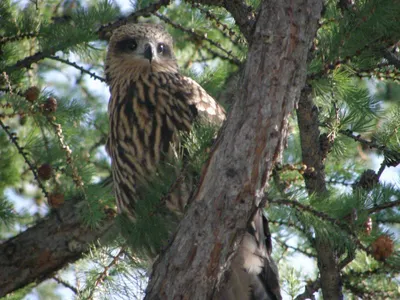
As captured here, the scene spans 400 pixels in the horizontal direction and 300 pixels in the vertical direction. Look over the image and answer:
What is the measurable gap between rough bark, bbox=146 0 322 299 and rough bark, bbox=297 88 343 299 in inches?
27.6

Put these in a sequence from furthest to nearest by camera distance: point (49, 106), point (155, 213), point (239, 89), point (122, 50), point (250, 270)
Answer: point (122, 50) → point (49, 106) → point (250, 270) → point (155, 213) → point (239, 89)

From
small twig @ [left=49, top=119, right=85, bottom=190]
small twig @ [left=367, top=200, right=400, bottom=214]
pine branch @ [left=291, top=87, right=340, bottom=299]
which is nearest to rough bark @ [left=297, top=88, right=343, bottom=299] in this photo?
pine branch @ [left=291, top=87, right=340, bottom=299]

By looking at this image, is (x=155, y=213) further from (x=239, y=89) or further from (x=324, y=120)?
(x=324, y=120)

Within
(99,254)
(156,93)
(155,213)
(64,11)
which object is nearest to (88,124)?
(64,11)

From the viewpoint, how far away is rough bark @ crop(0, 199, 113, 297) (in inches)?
174

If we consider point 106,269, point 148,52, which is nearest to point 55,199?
point 106,269

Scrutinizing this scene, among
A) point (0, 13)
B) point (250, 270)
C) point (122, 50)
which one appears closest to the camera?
point (250, 270)

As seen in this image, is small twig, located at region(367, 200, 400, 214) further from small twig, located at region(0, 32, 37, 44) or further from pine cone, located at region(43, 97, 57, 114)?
small twig, located at region(0, 32, 37, 44)

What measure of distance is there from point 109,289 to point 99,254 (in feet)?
0.64

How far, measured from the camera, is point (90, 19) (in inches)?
145

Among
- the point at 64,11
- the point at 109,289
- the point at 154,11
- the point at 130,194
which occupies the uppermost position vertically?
the point at 64,11

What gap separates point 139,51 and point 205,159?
1.94 m

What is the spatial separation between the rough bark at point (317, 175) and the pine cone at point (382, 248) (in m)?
0.68

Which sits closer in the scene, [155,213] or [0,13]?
[155,213]
